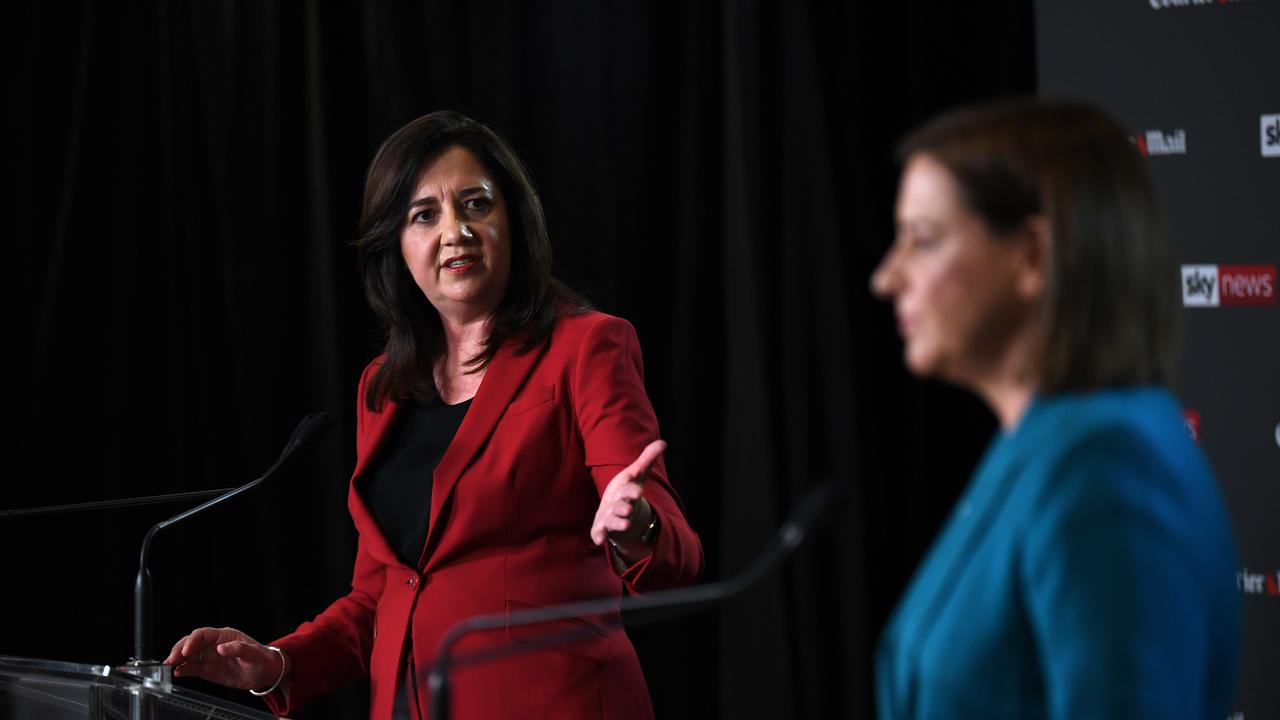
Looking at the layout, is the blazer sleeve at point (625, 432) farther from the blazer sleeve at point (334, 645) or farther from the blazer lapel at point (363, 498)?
the blazer sleeve at point (334, 645)

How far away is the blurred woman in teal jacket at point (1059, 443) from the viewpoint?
2.83 ft

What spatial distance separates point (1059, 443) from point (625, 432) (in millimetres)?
1007

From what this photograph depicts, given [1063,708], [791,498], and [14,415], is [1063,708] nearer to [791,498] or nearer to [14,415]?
[791,498]

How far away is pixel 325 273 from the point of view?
12.7 feet

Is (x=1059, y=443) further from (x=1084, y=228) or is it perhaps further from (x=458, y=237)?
(x=458, y=237)

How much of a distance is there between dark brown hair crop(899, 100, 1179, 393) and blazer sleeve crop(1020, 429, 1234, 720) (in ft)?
0.25

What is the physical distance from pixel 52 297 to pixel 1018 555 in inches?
139

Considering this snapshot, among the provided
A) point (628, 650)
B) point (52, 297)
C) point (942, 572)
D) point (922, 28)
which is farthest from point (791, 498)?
point (942, 572)

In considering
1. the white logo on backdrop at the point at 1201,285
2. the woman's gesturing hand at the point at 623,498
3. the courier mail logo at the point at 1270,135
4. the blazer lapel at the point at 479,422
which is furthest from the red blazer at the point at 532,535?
the courier mail logo at the point at 1270,135

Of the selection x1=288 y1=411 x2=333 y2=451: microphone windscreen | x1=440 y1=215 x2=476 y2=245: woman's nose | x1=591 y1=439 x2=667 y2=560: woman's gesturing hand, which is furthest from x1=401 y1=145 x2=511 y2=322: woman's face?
x1=591 y1=439 x2=667 y2=560: woman's gesturing hand

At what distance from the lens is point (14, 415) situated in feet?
12.5

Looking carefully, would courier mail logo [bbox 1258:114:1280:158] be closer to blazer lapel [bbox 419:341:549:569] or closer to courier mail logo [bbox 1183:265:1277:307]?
courier mail logo [bbox 1183:265:1277:307]

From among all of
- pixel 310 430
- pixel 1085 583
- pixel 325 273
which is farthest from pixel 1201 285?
pixel 325 273

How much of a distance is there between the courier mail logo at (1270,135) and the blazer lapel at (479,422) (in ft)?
5.66
